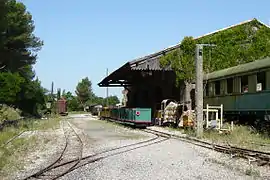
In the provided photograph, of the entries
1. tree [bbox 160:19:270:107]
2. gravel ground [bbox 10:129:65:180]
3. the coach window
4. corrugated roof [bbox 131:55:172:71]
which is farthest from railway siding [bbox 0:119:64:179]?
tree [bbox 160:19:270:107]

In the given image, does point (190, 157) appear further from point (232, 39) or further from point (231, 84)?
point (232, 39)

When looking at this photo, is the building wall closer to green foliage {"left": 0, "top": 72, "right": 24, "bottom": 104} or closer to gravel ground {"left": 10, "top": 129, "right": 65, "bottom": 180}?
green foliage {"left": 0, "top": 72, "right": 24, "bottom": 104}

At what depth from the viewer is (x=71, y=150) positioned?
14242mm

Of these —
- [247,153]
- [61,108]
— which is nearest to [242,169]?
[247,153]

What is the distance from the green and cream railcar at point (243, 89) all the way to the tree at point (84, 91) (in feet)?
278

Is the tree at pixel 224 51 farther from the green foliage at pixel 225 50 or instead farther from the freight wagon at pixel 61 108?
the freight wagon at pixel 61 108

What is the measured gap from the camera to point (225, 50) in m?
28.1

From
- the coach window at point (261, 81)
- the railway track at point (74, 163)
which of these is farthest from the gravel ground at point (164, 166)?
the coach window at point (261, 81)

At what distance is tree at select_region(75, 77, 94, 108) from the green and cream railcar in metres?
84.8

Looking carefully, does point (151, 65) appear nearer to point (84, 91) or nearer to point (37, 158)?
point (37, 158)

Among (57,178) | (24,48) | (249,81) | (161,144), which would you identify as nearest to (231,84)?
(249,81)

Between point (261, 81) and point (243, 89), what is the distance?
1755 millimetres

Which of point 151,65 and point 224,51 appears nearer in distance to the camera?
point 224,51

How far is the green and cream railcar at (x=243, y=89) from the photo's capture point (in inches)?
673
